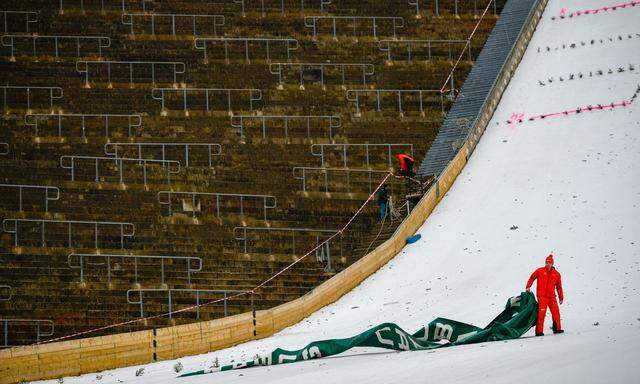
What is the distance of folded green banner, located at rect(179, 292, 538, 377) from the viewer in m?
17.2

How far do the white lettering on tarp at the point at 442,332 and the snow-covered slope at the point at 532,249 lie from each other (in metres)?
0.92

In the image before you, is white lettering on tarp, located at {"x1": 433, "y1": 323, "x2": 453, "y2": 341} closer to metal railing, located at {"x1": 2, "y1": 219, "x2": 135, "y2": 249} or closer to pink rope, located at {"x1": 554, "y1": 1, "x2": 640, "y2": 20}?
metal railing, located at {"x1": 2, "y1": 219, "x2": 135, "y2": 249}

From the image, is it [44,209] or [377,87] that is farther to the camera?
[377,87]

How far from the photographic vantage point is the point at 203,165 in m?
27.7

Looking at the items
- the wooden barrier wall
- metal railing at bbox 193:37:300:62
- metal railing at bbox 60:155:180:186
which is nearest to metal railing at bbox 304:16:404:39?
metal railing at bbox 193:37:300:62

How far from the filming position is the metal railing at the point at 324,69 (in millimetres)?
30406

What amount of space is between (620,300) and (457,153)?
914 centimetres

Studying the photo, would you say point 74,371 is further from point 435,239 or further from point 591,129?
point 591,129

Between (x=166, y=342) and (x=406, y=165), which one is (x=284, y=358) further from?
(x=406, y=165)

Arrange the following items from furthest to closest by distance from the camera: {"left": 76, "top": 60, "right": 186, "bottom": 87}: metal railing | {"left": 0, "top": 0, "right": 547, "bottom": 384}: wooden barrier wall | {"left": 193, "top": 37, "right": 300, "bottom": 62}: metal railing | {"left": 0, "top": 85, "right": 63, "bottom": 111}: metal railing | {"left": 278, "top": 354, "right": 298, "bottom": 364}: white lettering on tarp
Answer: {"left": 193, "top": 37, "right": 300, "bottom": 62}: metal railing, {"left": 76, "top": 60, "right": 186, "bottom": 87}: metal railing, {"left": 0, "top": 85, "right": 63, "bottom": 111}: metal railing, {"left": 0, "top": 0, "right": 547, "bottom": 384}: wooden barrier wall, {"left": 278, "top": 354, "right": 298, "bottom": 364}: white lettering on tarp

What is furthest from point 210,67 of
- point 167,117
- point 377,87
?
point 377,87

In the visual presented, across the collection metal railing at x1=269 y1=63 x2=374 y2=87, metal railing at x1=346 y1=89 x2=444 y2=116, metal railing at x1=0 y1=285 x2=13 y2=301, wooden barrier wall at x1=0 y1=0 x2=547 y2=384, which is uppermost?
metal railing at x1=269 y1=63 x2=374 y2=87

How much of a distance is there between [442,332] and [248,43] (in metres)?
14.8

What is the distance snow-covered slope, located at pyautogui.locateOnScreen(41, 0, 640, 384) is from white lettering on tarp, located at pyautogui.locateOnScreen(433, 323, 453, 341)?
92 cm
